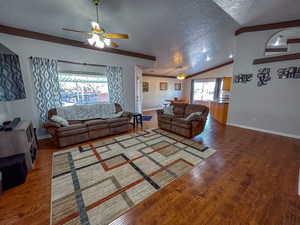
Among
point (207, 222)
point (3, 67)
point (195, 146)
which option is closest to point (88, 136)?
point (3, 67)

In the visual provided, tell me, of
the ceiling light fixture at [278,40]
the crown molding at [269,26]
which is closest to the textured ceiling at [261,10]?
the crown molding at [269,26]

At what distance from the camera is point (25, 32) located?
286cm

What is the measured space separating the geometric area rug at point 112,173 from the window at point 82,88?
1.70 metres

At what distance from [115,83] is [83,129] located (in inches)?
81.5

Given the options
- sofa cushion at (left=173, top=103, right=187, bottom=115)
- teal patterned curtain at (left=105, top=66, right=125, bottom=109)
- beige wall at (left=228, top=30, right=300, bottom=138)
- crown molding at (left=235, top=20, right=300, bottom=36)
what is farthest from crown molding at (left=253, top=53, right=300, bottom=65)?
teal patterned curtain at (left=105, top=66, right=125, bottom=109)

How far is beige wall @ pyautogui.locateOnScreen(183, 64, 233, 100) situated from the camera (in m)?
7.42

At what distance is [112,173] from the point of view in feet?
6.55

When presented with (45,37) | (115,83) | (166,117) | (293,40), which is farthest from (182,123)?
(45,37)

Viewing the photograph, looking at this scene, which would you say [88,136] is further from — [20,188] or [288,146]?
[288,146]

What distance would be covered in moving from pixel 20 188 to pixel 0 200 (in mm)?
195

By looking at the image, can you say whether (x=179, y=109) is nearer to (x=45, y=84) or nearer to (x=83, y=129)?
(x=83, y=129)

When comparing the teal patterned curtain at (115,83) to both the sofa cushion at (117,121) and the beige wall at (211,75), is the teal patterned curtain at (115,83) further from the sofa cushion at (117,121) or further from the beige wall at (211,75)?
the beige wall at (211,75)

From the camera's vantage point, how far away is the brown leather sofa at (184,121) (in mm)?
3312

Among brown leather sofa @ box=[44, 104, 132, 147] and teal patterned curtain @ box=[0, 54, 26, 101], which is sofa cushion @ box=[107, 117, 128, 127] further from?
teal patterned curtain @ box=[0, 54, 26, 101]
